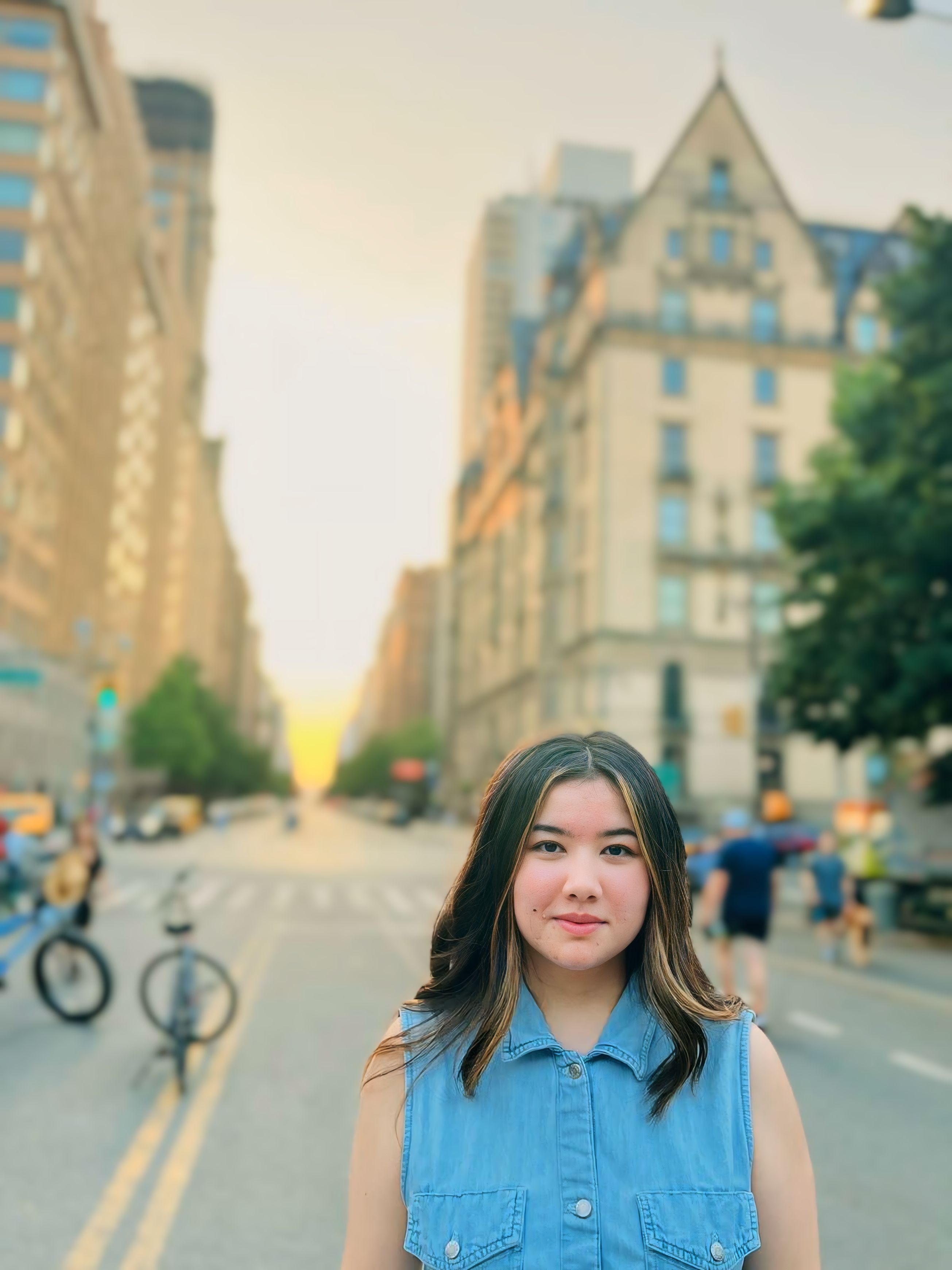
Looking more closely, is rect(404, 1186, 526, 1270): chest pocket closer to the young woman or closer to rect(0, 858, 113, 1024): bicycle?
the young woman

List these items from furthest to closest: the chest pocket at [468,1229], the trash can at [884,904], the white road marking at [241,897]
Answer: the white road marking at [241,897]
the trash can at [884,904]
the chest pocket at [468,1229]

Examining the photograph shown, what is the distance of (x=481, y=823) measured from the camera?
215 cm

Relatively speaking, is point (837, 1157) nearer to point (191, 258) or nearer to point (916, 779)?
point (916, 779)

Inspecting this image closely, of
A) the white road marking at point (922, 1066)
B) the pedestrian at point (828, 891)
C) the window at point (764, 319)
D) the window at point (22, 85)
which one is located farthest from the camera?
the window at point (764, 319)

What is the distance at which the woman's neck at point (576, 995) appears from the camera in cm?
199

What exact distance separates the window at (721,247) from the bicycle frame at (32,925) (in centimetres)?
5829

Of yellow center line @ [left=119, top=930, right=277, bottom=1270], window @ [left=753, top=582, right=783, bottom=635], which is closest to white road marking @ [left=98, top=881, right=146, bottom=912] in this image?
yellow center line @ [left=119, top=930, right=277, bottom=1270]

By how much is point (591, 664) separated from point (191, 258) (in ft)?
419

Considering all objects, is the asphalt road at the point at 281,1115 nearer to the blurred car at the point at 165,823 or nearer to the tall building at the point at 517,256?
the blurred car at the point at 165,823

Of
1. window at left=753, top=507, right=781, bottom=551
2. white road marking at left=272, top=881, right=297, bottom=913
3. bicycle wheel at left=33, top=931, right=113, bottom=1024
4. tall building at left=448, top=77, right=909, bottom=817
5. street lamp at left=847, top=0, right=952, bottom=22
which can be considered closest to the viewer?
street lamp at left=847, top=0, right=952, bottom=22

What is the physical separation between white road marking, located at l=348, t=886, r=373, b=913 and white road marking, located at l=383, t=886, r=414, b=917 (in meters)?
0.42

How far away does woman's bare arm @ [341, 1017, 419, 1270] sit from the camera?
1.89 metres

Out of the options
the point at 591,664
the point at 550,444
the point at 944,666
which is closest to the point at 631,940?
the point at 944,666

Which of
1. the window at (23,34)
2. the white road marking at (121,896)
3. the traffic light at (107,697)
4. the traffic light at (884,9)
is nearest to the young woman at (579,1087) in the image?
the traffic light at (884,9)
